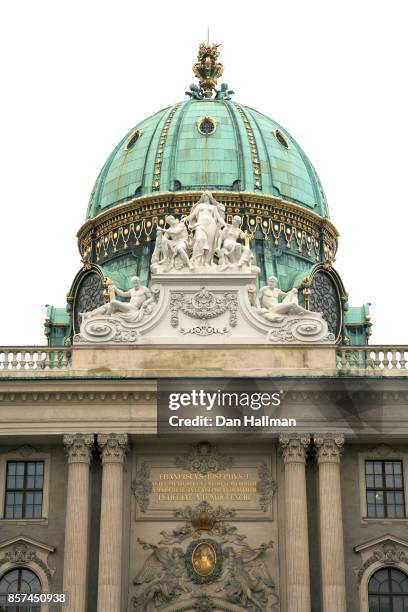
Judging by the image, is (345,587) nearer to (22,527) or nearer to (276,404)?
(276,404)

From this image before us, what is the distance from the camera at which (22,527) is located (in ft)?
125

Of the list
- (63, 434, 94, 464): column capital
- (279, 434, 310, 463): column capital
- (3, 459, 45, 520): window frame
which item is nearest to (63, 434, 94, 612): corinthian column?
(63, 434, 94, 464): column capital

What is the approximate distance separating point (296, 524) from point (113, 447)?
557cm

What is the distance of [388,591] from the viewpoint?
1481 inches

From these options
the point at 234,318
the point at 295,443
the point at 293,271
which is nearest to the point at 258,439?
the point at 295,443

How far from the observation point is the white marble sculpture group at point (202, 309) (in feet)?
129

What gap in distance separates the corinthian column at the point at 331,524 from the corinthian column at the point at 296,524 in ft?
1.51

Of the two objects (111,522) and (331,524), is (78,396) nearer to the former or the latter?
(111,522)

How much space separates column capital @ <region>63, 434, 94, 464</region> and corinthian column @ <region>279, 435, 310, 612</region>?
5.46 metres

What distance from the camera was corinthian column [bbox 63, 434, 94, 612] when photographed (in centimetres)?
3650

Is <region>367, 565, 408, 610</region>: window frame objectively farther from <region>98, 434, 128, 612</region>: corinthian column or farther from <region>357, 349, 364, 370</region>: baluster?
<region>98, 434, 128, 612</region>: corinthian column

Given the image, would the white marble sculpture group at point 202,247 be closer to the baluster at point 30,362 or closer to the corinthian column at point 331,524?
the baluster at point 30,362

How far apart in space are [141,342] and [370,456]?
7400 mm

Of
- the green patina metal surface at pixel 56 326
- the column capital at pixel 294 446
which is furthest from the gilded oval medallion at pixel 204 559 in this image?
the green patina metal surface at pixel 56 326
